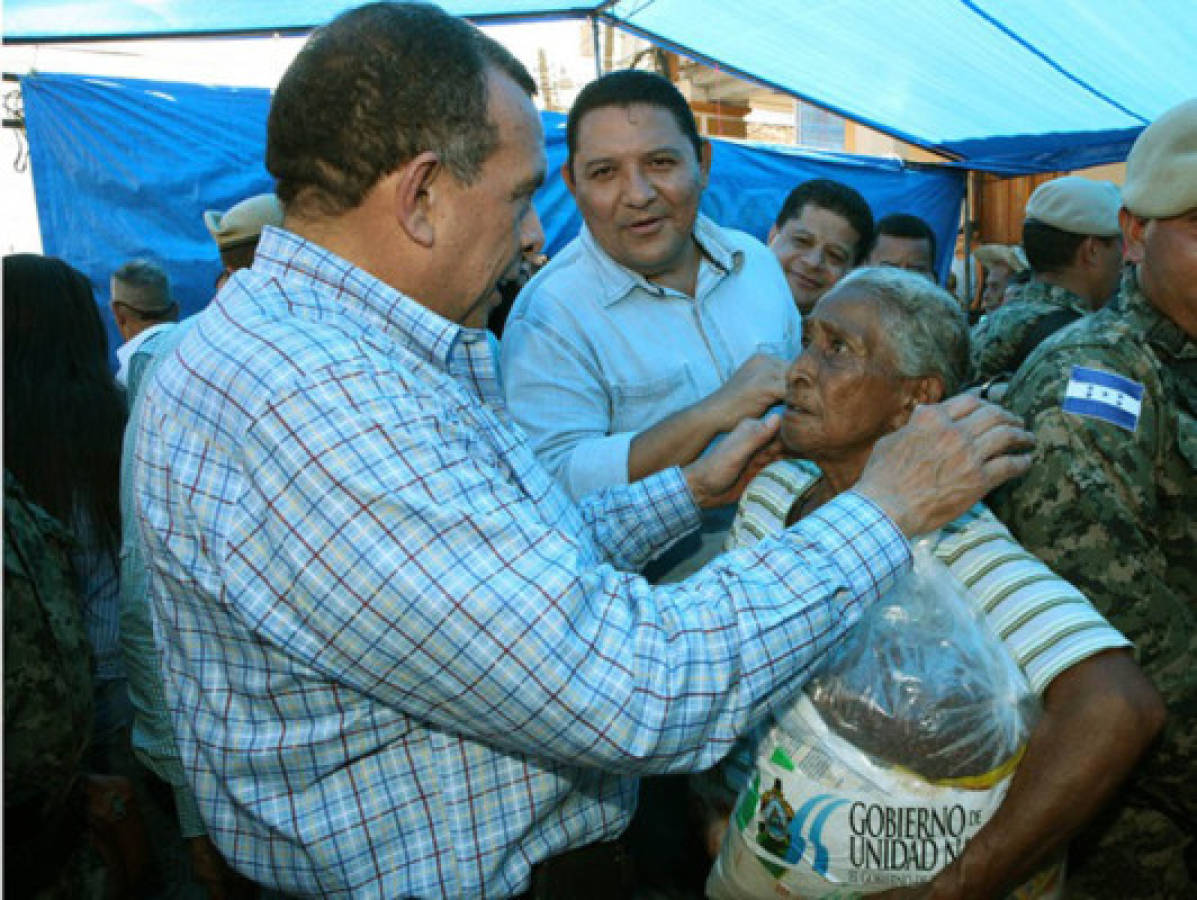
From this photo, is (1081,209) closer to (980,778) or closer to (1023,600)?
(1023,600)

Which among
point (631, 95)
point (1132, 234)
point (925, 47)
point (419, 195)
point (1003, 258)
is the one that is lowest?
point (1003, 258)

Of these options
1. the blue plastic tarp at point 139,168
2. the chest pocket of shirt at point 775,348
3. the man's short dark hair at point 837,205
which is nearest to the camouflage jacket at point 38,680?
the chest pocket of shirt at point 775,348

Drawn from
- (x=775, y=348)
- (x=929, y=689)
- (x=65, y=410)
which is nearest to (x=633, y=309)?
(x=775, y=348)

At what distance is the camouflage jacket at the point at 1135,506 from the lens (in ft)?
6.09

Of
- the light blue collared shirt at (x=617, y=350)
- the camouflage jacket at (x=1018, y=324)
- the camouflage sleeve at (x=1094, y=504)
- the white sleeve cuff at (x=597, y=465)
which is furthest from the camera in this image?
the camouflage jacket at (x=1018, y=324)

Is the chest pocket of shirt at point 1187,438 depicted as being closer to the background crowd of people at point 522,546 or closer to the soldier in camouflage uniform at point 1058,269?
the background crowd of people at point 522,546

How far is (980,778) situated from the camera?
1.59m

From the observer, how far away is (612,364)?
2.65m

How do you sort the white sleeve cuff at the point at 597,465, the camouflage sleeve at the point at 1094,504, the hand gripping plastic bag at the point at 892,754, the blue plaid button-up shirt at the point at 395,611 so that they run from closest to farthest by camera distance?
the blue plaid button-up shirt at the point at 395,611, the hand gripping plastic bag at the point at 892,754, the camouflage sleeve at the point at 1094,504, the white sleeve cuff at the point at 597,465

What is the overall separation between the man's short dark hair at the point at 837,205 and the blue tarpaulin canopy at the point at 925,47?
3097mm

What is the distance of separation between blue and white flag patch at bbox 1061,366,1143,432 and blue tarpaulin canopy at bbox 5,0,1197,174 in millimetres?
5223

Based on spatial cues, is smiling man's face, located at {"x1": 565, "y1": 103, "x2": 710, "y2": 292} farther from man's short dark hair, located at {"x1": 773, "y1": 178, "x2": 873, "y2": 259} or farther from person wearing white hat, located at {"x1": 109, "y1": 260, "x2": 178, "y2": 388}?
person wearing white hat, located at {"x1": 109, "y1": 260, "x2": 178, "y2": 388}

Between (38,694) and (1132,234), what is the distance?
254 centimetres

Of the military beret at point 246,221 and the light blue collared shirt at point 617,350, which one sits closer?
the light blue collared shirt at point 617,350
